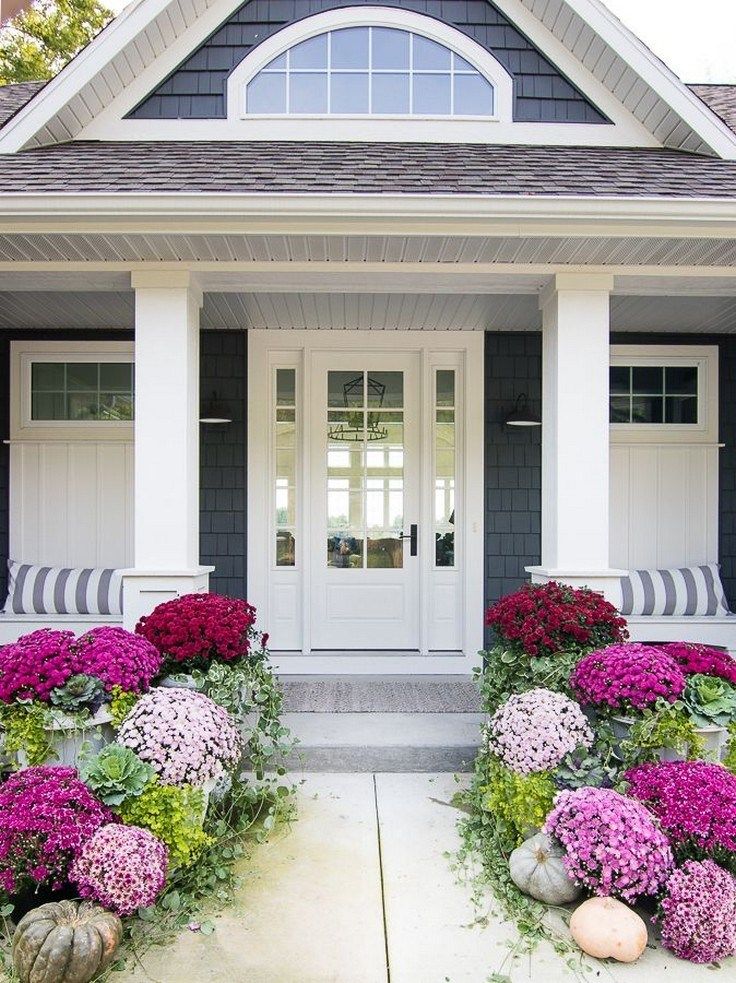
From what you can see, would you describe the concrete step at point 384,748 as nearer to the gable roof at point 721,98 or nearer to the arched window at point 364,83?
the arched window at point 364,83

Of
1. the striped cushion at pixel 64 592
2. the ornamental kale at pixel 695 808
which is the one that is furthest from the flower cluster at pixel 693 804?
the striped cushion at pixel 64 592

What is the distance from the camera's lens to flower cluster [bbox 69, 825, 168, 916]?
209 centimetres

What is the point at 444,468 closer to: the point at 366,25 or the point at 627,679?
the point at 627,679

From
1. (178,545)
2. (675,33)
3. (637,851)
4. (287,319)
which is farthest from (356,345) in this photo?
(675,33)

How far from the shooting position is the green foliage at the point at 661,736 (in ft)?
8.66

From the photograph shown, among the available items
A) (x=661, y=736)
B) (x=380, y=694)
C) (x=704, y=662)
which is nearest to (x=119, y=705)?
(x=380, y=694)

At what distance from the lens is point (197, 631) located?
9.97 ft

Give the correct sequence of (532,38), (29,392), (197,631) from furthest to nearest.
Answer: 1. (29,392)
2. (532,38)
3. (197,631)

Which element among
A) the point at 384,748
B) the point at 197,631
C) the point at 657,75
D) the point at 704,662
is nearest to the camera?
the point at 704,662

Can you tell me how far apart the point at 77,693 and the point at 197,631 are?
56 centimetres

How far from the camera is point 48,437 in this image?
15.8 ft

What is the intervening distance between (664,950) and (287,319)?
3.83m

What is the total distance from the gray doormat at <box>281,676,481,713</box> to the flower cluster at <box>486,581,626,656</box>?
82cm

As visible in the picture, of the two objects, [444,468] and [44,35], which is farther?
[44,35]
